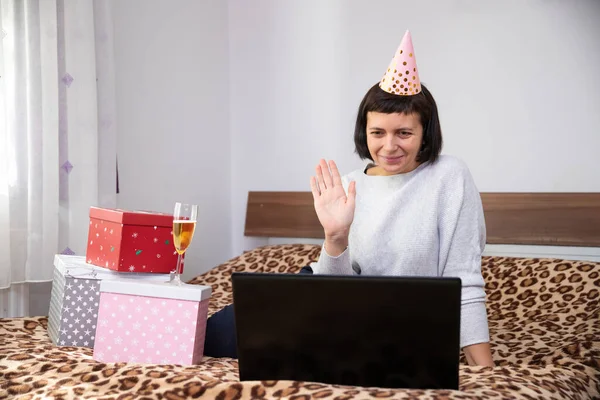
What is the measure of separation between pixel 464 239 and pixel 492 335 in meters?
0.63

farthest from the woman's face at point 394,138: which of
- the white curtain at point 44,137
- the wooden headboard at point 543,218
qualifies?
the white curtain at point 44,137

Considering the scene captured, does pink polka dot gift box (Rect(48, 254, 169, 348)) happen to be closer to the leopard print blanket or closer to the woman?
the leopard print blanket

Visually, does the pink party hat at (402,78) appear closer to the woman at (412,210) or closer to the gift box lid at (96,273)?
the woman at (412,210)

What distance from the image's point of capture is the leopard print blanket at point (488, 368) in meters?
1.18

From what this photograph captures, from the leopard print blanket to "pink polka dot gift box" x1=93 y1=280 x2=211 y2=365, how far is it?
63mm

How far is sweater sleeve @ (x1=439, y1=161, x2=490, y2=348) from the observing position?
62.4 inches

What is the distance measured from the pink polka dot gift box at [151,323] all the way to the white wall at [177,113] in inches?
61.1

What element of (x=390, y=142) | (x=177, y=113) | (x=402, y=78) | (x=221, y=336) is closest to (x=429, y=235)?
(x=390, y=142)

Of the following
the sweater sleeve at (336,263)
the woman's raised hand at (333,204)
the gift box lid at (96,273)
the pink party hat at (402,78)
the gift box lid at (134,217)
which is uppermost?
the pink party hat at (402,78)

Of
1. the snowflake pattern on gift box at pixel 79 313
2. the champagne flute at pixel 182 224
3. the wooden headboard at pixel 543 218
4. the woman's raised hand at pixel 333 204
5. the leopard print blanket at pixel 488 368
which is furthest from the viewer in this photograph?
the wooden headboard at pixel 543 218

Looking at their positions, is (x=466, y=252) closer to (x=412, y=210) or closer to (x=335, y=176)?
(x=412, y=210)

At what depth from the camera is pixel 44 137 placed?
257 centimetres

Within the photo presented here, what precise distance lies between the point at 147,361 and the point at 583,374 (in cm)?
99

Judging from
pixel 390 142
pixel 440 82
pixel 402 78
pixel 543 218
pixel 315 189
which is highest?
pixel 440 82
